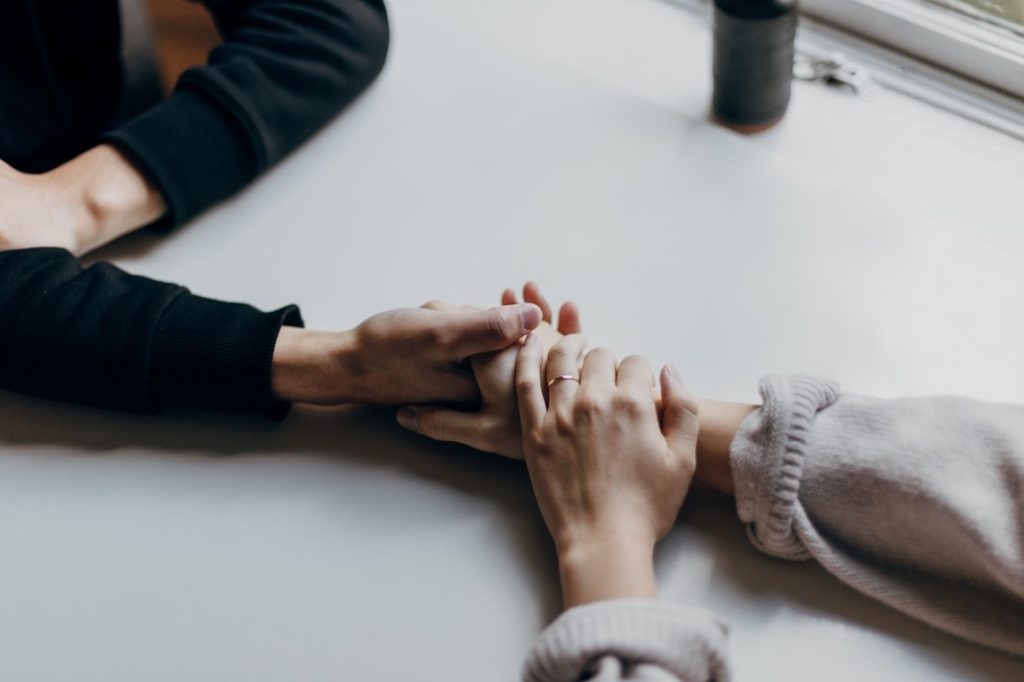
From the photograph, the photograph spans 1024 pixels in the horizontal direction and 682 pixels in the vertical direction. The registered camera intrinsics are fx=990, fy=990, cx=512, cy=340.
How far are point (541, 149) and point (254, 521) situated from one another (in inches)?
17.8

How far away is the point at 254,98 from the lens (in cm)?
94

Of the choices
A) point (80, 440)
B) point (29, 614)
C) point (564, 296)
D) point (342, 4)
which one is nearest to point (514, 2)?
point (342, 4)

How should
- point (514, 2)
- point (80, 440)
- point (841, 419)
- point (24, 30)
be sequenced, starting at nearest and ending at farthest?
1. point (841, 419)
2. point (80, 440)
3. point (24, 30)
4. point (514, 2)

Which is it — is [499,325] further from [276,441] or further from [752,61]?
[752,61]

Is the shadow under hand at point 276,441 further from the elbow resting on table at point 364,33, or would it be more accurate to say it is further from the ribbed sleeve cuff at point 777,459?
the elbow resting on table at point 364,33

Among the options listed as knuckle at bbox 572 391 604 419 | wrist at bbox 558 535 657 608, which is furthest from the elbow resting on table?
wrist at bbox 558 535 657 608

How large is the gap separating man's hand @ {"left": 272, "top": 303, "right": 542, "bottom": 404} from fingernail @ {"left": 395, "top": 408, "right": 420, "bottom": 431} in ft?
0.05

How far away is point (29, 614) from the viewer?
0.71 m

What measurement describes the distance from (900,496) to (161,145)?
27.3 inches

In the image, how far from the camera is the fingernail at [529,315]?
0.76 m

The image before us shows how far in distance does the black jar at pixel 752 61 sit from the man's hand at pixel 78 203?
549 millimetres

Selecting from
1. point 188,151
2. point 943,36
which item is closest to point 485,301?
point 188,151

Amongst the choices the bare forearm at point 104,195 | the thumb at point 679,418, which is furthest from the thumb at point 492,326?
A: the bare forearm at point 104,195

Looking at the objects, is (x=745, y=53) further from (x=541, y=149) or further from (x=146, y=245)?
(x=146, y=245)
